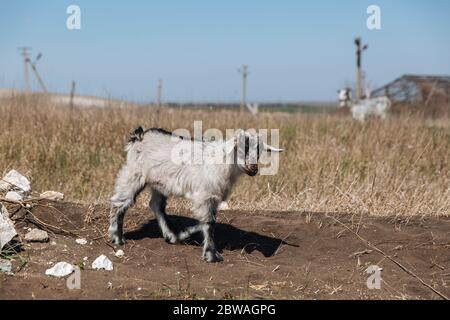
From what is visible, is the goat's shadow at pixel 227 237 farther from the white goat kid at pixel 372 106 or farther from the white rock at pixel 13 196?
the white goat kid at pixel 372 106

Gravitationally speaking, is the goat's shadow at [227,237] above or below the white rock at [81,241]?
below

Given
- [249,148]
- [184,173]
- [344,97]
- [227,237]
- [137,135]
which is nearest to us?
[249,148]

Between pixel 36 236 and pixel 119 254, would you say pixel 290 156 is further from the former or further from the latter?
pixel 36 236

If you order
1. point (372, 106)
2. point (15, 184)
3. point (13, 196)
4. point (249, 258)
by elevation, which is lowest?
point (249, 258)

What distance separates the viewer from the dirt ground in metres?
5.11

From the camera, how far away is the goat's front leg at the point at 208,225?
626 centimetres

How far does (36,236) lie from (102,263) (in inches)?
38.3

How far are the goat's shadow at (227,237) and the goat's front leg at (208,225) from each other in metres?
0.46

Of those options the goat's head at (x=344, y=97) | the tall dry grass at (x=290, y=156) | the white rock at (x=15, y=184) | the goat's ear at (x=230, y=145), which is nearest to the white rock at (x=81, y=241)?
the white rock at (x=15, y=184)

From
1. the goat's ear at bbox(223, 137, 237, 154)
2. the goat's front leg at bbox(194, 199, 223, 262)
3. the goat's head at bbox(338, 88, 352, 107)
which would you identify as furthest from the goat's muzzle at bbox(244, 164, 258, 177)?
the goat's head at bbox(338, 88, 352, 107)

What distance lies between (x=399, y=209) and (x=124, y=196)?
3720 mm

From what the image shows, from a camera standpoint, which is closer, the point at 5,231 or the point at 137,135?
the point at 5,231

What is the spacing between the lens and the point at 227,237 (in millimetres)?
7125

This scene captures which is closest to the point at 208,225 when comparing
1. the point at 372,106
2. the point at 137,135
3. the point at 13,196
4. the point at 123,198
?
the point at 123,198
